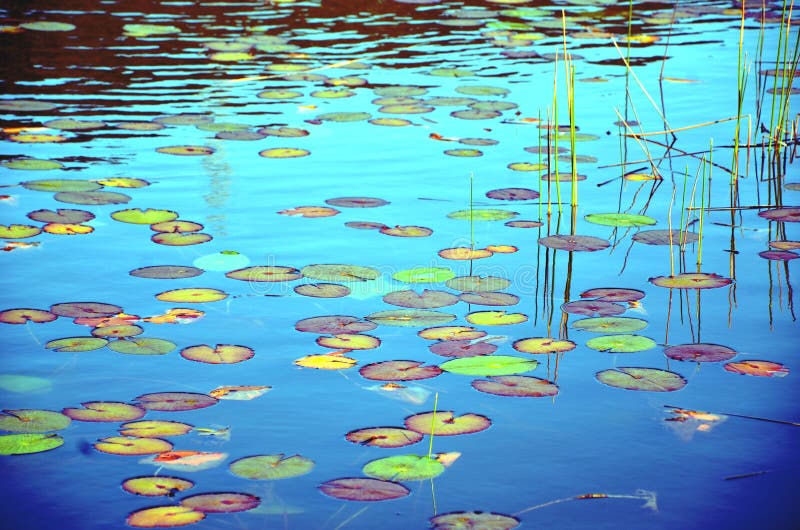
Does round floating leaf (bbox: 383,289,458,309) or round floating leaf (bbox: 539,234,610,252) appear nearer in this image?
Result: round floating leaf (bbox: 383,289,458,309)

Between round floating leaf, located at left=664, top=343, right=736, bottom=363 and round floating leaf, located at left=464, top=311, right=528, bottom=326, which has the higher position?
round floating leaf, located at left=464, top=311, right=528, bottom=326

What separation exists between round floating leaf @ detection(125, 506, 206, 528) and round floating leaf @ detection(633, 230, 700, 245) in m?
2.40

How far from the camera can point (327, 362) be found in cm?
317

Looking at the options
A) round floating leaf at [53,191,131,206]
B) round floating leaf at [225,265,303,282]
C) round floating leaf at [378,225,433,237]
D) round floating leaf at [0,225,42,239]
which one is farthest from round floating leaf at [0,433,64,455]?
A: round floating leaf at [53,191,131,206]

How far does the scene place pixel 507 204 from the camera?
4.67 metres

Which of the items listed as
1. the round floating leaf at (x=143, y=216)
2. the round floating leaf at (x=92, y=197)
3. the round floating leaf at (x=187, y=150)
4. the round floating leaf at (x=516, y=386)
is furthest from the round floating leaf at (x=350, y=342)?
the round floating leaf at (x=187, y=150)

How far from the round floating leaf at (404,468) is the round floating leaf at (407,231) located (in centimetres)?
175

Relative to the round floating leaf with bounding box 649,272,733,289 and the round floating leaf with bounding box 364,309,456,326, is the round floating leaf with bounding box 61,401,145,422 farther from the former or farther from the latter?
the round floating leaf with bounding box 649,272,733,289

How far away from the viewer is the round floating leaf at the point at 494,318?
3.44 m

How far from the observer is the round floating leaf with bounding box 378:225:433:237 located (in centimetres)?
428

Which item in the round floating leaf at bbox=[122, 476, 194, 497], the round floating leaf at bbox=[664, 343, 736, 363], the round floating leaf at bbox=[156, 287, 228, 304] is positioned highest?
the round floating leaf at bbox=[156, 287, 228, 304]

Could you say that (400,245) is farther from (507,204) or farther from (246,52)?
(246,52)

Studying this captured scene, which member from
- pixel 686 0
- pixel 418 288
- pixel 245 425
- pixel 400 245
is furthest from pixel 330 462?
pixel 686 0

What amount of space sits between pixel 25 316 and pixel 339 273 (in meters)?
1.08
